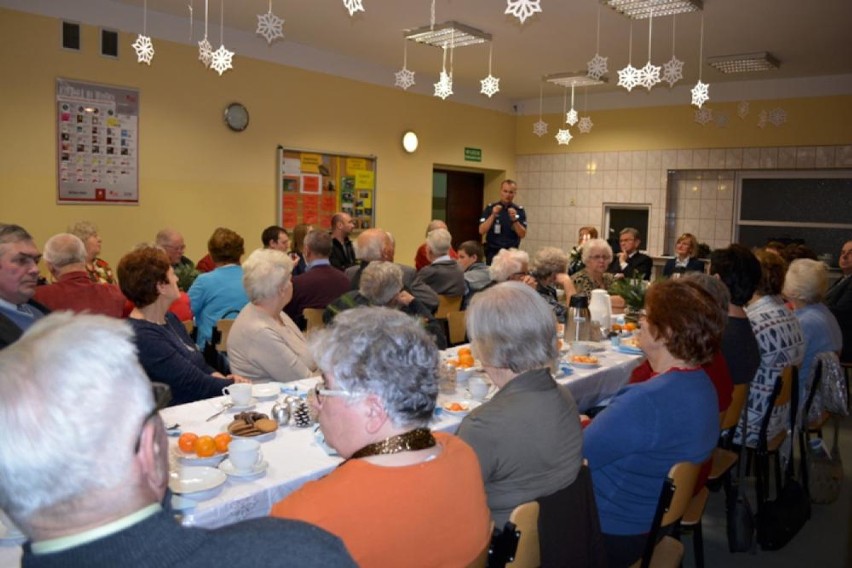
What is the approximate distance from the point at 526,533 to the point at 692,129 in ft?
27.9

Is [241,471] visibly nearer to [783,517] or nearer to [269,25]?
[783,517]

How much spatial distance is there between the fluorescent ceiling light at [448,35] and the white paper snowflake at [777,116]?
387cm

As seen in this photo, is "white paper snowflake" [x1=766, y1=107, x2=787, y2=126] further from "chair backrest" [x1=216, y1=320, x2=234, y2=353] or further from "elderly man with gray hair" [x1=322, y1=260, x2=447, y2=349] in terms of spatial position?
"chair backrest" [x1=216, y1=320, x2=234, y2=353]

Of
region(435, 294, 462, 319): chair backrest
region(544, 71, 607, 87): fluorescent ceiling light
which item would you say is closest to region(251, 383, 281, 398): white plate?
region(435, 294, 462, 319): chair backrest

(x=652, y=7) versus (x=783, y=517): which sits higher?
(x=652, y=7)

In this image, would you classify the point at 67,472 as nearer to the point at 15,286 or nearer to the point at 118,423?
the point at 118,423

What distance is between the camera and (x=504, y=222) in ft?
28.2

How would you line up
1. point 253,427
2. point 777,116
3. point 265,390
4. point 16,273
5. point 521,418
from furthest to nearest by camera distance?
point 777,116 < point 16,273 < point 265,390 < point 253,427 < point 521,418

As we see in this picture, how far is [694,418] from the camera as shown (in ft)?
6.97

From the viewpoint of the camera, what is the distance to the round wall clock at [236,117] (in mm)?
6801

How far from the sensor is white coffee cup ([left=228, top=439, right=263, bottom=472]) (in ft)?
6.43

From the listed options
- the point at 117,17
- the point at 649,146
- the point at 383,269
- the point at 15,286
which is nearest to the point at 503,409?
the point at 383,269

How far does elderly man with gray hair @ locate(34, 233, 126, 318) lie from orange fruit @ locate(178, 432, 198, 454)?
188 centimetres

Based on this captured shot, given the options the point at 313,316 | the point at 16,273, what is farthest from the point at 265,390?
the point at 313,316
